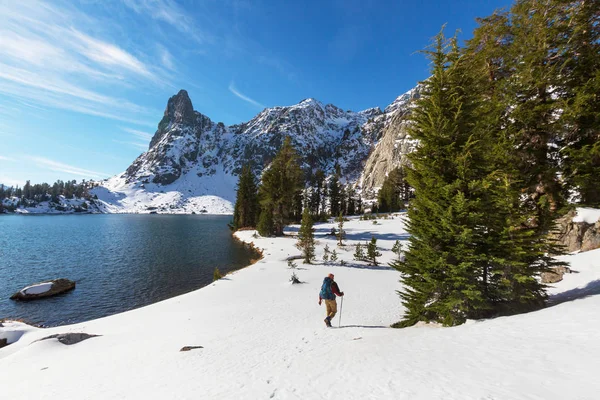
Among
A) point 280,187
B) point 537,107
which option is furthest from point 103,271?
point 537,107

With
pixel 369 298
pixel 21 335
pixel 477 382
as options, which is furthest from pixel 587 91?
pixel 21 335

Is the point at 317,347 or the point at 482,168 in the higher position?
the point at 482,168

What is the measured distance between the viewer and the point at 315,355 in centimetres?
797

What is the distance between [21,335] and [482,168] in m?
23.9

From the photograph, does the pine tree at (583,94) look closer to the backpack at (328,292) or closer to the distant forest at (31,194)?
the backpack at (328,292)

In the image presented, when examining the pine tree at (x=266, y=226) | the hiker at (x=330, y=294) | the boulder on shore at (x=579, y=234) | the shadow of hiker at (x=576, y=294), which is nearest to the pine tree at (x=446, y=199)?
the hiker at (x=330, y=294)

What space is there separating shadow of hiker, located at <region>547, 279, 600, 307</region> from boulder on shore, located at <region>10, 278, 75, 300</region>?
33.2 meters

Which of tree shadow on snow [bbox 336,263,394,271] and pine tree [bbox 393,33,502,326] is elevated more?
pine tree [bbox 393,33,502,326]

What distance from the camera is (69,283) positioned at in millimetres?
23219

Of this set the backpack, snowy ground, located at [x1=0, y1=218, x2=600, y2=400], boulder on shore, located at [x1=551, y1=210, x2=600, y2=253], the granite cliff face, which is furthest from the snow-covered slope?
boulder on shore, located at [x1=551, y1=210, x2=600, y2=253]

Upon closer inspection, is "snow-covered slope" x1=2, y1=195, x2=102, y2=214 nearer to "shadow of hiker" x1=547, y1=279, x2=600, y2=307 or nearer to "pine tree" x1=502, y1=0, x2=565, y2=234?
"pine tree" x1=502, y1=0, x2=565, y2=234

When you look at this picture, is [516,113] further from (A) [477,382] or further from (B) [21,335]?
(B) [21,335]

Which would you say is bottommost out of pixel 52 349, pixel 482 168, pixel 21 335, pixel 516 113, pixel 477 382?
pixel 21 335

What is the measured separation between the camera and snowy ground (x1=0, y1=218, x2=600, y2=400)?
5.17 meters
